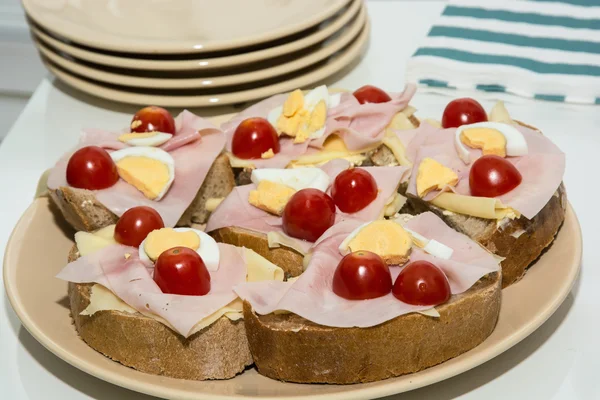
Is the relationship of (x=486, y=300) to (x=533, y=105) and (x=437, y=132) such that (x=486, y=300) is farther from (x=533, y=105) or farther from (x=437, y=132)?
(x=533, y=105)

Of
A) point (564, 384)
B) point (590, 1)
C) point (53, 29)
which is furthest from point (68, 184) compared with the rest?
point (590, 1)

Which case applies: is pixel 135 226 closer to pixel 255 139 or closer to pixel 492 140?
pixel 255 139

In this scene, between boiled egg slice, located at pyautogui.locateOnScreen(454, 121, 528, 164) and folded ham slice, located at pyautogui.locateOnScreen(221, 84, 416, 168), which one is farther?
folded ham slice, located at pyautogui.locateOnScreen(221, 84, 416, 168)

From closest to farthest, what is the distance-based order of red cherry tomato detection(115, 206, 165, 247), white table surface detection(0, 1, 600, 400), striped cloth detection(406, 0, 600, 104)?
white table surface detection(0, 1, 600, 400), red cherry tomato detection(115, 206, 165, 247), striped cloth detection(406, 0, 600, 104)

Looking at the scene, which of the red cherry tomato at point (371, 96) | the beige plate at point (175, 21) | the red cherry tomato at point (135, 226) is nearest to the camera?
the red cherry tomato at point (135, 226)

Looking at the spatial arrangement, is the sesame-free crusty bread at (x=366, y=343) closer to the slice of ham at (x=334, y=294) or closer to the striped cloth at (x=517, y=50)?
the slice of ham at (x=334, y=294)

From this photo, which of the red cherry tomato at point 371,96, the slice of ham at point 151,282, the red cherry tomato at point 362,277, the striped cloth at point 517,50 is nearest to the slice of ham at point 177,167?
the slice of ham at point 151,282

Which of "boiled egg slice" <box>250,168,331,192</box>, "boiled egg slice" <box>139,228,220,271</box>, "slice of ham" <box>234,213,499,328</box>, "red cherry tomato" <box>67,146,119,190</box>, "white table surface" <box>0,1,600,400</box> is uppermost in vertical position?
"slice of ham" <box>234,213,499,328</box>

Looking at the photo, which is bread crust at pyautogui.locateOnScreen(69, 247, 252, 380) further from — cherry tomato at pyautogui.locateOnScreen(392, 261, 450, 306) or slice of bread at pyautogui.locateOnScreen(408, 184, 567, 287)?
slice of bread at pyautogui.locateOnScreen(408, 184, 567, 287)

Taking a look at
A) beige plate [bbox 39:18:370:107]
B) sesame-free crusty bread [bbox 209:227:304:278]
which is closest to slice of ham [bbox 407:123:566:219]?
sesame-free crusty bread [bbox 209:227:304:278]
